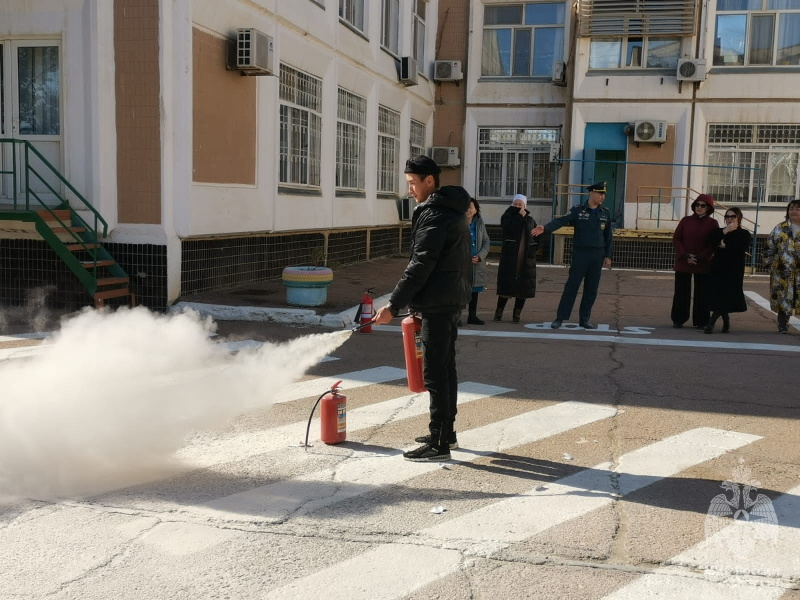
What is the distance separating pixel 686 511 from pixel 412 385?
6.93 ft

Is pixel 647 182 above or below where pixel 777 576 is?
above

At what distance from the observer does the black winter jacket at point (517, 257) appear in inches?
472

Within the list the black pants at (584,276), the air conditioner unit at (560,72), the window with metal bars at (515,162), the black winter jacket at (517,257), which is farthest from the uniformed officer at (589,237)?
the window with metal bars at (515,162)

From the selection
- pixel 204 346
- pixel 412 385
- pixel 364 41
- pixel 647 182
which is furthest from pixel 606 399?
pixel 647 182

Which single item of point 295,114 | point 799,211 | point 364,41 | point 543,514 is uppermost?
point 364,41

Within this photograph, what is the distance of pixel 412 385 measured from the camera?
6.19 meters

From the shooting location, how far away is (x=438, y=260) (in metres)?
5.86

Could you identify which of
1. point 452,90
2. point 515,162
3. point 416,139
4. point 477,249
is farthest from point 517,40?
point 477,249

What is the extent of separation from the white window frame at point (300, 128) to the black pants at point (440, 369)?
10.4m

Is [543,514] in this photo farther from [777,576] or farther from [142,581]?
[142,581]

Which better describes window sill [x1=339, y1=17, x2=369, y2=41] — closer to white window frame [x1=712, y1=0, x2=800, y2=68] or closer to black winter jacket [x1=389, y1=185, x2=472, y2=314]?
white window frame [x1=712, y1=0, x2=800, y2=68]

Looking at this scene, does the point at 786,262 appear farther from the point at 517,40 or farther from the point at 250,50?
the point at 517,40

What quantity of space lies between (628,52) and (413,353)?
19.9 meters

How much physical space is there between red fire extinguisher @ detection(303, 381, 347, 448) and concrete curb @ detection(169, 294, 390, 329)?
534cm
